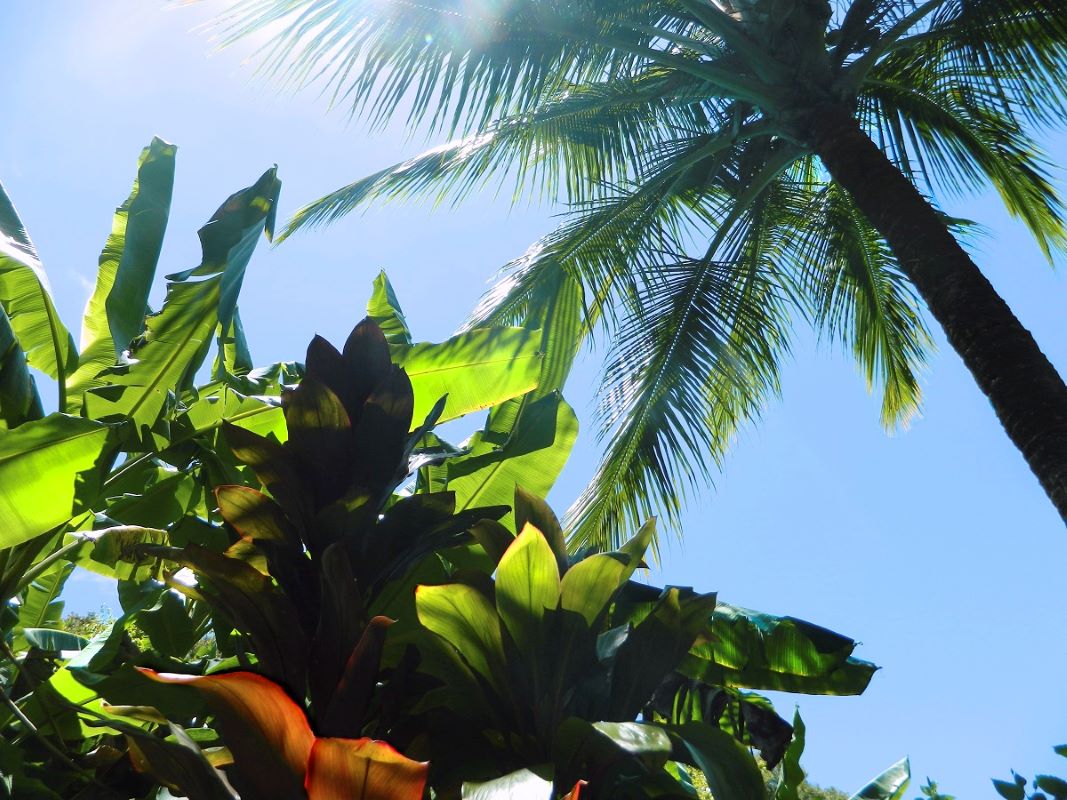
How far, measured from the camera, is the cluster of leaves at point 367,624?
2.69ft

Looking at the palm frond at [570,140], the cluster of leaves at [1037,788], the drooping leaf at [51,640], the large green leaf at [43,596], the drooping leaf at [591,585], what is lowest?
the cluster of leaves at [1037,788]

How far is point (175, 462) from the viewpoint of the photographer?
4.84 feet

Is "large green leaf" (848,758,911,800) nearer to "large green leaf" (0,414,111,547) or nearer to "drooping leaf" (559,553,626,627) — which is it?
"drooping leaf" (559,553,626,627)

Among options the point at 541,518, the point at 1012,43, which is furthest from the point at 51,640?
the point at 1012,43

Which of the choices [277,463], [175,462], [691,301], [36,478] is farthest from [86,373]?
[691,301]

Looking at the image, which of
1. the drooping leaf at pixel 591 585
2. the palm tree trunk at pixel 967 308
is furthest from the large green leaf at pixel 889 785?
the palm tree trunk at pixel 967 308

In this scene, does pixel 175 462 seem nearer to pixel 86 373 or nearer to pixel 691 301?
pixel 86 373

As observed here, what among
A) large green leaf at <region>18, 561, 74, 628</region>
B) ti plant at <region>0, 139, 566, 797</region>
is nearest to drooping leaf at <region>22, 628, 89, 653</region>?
ti plant at <region>0, 139, 566, 797</region>

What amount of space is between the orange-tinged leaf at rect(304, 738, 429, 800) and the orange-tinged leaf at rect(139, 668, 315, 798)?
6cm

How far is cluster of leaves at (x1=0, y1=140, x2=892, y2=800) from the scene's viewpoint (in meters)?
0.82

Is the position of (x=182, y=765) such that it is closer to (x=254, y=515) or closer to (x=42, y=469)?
(x=254, y=515)

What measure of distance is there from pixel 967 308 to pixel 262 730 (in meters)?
3.37

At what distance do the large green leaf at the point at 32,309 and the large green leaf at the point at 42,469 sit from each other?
63cm

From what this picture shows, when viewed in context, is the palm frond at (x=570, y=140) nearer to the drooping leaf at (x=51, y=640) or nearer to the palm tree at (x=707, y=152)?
the palm tree at (x=707, y=152)
